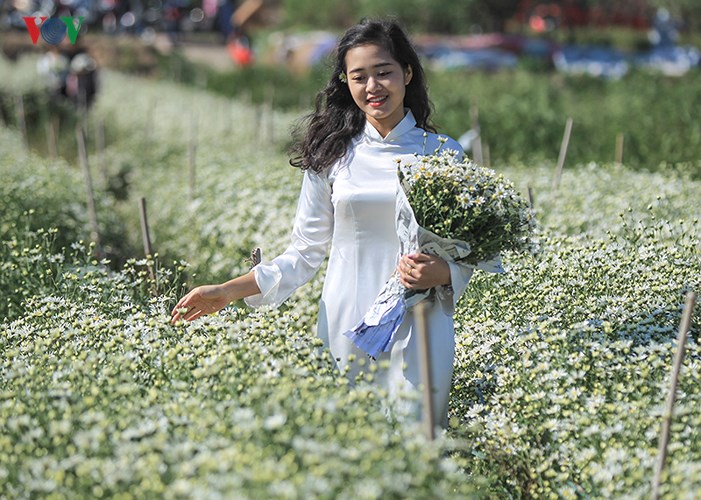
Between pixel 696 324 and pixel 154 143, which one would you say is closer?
pixel 696 324

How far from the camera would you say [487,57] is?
27.4m

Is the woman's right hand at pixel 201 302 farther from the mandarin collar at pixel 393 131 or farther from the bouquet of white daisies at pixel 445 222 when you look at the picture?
the mandarin collar at pixel 393 131

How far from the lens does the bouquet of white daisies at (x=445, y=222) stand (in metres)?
3.29

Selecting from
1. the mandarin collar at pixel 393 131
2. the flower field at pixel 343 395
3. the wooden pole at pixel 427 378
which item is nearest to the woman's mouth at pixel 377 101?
the mandarin collar at pixel 393 131

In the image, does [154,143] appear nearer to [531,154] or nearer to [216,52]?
[531,154]

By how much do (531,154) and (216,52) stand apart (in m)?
22.4

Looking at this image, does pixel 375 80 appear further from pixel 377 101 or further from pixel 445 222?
pixel 445 222

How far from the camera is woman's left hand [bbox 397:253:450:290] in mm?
3268

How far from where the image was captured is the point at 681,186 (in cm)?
715

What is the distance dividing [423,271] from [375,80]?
771mm

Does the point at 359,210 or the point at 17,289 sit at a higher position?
the point at 359,210

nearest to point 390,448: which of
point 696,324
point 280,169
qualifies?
point 696,324

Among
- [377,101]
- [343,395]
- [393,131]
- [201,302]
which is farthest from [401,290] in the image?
[201,302]

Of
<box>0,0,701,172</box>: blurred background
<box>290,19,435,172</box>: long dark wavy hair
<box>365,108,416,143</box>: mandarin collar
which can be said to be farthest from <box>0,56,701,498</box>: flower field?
<box>0,0,701,172</box>: blurred background
